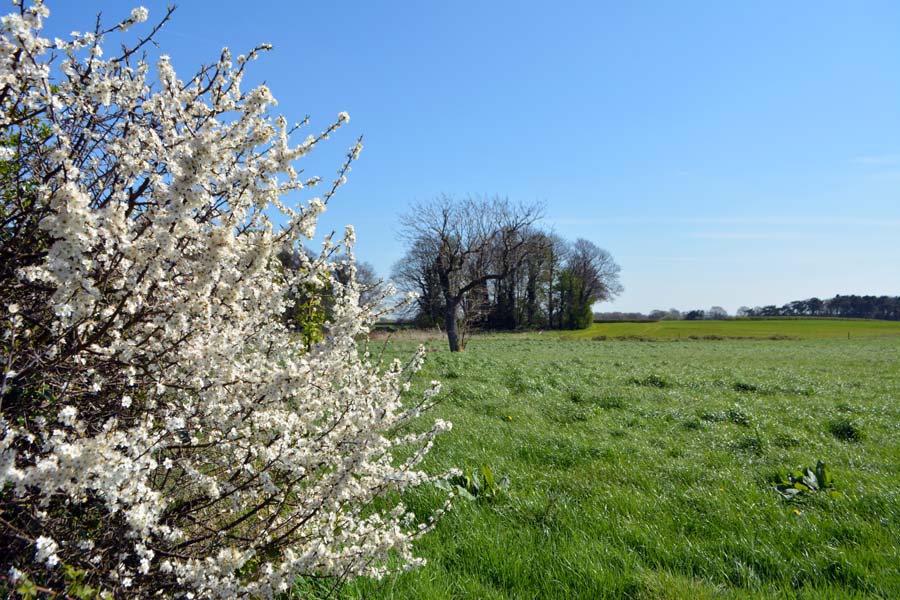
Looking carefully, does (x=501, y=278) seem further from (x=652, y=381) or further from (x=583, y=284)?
(x=583, y=284)

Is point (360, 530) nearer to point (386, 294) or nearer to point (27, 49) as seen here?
point (386, 294)

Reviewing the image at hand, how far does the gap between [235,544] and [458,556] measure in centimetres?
185

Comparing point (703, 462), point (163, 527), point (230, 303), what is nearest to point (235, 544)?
point (163, 527)

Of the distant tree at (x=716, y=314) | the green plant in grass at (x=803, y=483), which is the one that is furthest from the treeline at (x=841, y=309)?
the green plant in grass at (x=803, y=483)

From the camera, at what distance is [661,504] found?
527 centimetres

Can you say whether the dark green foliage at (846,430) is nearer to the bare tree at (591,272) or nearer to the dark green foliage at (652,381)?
the dark green foliage at (652,381)

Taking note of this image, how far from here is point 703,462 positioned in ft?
22.1

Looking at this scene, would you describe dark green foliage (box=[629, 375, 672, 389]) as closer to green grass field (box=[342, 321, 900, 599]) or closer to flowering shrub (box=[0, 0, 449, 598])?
green grass field (box=[342, 321, 900, 599])

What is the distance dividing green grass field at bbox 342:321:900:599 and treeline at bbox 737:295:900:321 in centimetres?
8168

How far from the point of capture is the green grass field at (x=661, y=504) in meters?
3.81

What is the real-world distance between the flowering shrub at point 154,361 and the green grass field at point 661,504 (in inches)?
42.4

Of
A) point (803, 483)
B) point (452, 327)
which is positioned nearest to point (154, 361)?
point (803, 483)

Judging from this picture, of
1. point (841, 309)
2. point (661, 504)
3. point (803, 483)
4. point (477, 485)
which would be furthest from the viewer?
point (841, 309)

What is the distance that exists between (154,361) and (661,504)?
187 inches
